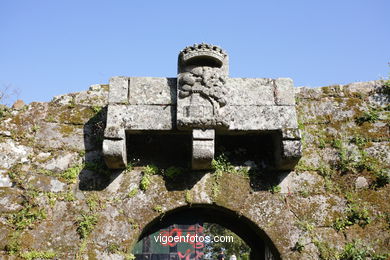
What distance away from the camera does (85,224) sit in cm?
433

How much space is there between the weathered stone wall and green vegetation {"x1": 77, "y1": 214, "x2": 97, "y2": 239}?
0.01m

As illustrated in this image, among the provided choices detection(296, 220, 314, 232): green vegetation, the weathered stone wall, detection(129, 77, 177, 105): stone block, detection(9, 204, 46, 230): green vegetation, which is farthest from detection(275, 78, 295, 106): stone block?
detection(9, 204, 46, 230): green vegetation

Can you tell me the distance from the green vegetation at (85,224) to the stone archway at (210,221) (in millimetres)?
567

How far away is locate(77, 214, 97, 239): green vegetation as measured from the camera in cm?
429

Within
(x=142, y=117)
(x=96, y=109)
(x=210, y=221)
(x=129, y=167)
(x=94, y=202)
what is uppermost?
(x=96, y=109)

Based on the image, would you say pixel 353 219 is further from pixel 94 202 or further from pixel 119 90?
pixel 119 90

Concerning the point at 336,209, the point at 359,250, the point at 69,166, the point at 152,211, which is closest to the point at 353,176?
the point at 336,209

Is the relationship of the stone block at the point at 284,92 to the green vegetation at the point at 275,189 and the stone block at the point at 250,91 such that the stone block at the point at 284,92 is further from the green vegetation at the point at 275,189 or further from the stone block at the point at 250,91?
the green vegetation at the point at 275,189

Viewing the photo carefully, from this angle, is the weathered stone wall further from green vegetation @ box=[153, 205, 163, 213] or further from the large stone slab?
the large stone slab

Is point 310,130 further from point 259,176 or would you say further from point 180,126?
point 180,126

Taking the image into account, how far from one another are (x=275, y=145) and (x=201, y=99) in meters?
1.05

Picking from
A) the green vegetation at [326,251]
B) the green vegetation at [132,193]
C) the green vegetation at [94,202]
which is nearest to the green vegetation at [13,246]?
the green vegetation at [94,202]

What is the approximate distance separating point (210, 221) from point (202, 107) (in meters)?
1.52

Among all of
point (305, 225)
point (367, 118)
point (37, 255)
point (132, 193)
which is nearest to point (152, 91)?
point (132, 193)
